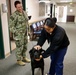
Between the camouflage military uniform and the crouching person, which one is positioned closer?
the crouching person

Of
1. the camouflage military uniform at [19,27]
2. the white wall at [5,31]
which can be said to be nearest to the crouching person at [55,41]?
the camouflage military uniform at [19,27]

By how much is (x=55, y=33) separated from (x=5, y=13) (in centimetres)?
198

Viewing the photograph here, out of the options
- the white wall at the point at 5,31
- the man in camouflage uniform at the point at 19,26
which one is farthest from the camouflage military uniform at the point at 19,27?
the white wall at the point at 5,31

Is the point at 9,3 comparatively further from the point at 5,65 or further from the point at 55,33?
the point at 55,33

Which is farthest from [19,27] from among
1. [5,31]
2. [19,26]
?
[5,31]

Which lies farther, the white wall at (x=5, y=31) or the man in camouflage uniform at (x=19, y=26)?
the white wall at (x=5, y=31)

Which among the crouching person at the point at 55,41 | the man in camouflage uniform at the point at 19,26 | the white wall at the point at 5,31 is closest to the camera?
the crouching person at the point at 55,41

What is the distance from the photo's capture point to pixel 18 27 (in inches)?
112

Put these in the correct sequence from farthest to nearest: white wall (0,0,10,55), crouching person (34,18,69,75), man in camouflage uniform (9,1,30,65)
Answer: white wall (0,0,10,55) → man in camouflage uniform (9,1,30,65) → crouching person (34,18,69,75)

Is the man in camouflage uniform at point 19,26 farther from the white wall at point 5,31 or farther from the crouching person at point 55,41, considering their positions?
the crouching person at point 55,41

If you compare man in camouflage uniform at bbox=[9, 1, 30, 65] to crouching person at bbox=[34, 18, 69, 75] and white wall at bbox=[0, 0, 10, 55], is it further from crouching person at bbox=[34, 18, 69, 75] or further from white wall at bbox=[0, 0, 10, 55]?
crouching person at bbox=[34, 18, 69, 75]

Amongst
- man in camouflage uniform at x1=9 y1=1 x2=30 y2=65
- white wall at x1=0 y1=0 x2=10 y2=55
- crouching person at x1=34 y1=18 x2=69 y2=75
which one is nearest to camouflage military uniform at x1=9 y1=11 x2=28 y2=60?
man in camouflage uniform at x1=9 y1=1 x2=30 y2=65

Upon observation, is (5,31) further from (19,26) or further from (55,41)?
(55,41)

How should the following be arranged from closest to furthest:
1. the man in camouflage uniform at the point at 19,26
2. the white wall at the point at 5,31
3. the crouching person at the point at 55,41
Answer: the crouching person at the point at 55,41
the man in camouflage uniform at the point at 19,26
the white wall at the point at 5,31
